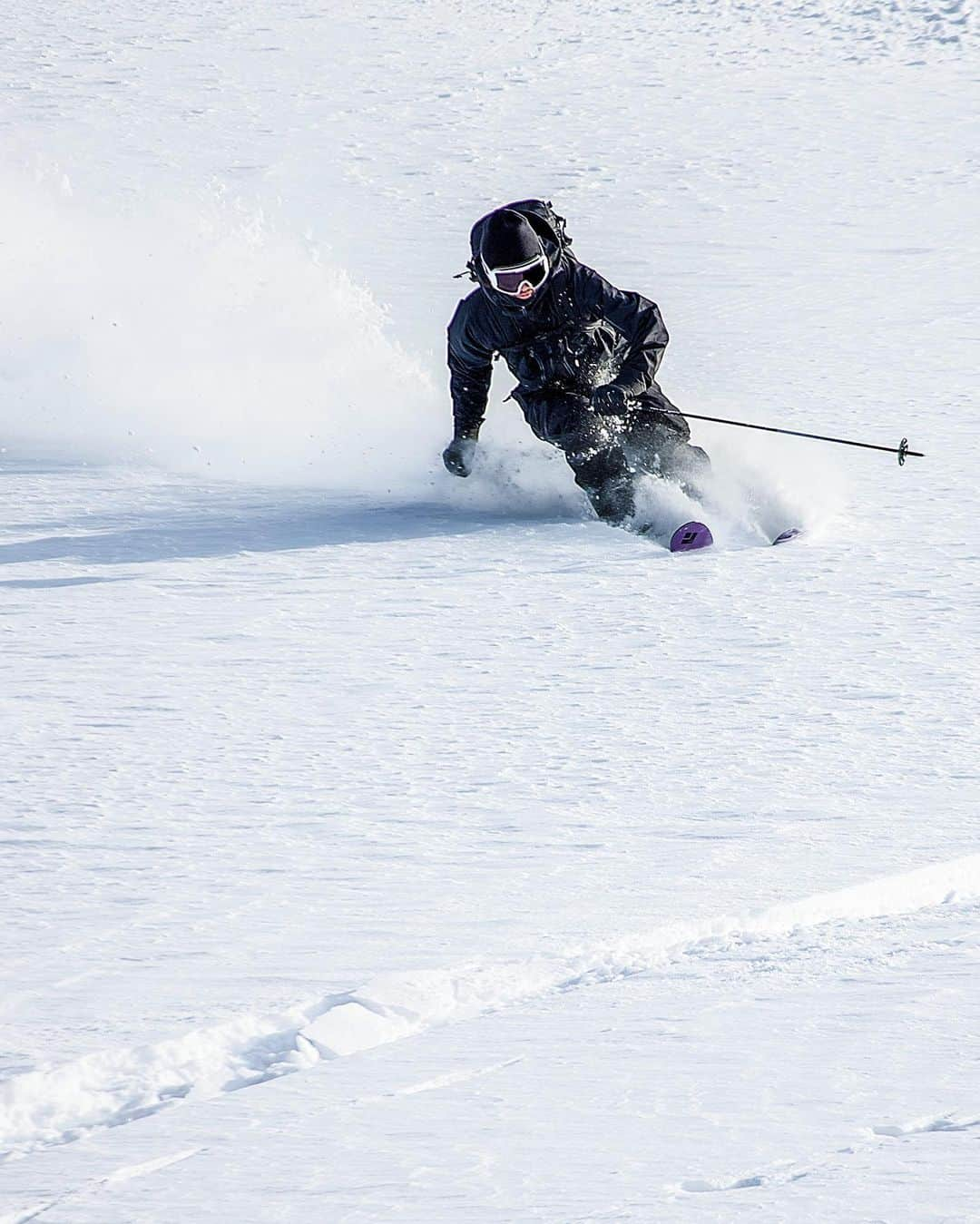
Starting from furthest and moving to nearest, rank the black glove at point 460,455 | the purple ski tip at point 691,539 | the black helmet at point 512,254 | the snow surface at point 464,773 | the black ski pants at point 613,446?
the black glove at point 460,455 → the black ski pants at point 613,446 → the purple ski tip at point 691,539 → the black helmet at point 512,254 → the snow surface at point 464,773

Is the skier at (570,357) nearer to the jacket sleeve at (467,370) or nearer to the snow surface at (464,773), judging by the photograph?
the jacket sleeve at (467,370)

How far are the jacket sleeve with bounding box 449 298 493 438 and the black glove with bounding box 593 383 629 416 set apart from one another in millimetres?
480

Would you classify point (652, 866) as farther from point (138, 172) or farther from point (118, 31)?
point (118, 31)

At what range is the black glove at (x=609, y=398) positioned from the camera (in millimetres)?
5332

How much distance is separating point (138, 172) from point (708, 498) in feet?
30.5

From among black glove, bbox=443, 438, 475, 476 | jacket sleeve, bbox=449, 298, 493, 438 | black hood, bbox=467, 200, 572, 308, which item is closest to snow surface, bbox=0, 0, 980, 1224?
black glove, bbox=443, 438, 475, 476

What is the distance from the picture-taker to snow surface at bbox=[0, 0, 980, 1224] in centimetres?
220

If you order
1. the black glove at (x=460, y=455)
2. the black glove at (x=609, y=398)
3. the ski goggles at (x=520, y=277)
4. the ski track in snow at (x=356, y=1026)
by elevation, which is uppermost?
the ski goggles at (x=520, y=277)

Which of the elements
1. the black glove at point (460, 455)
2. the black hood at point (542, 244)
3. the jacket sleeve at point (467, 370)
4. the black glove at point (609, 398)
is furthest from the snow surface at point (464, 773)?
the black hood at point (542, 244)

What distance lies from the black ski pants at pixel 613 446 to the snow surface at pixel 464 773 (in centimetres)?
15

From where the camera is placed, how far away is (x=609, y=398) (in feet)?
17.5

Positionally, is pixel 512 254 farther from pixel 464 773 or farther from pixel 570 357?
pixel 464 773

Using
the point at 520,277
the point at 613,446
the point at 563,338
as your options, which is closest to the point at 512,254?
the point at 520,277

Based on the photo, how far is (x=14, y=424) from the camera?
738cm
